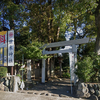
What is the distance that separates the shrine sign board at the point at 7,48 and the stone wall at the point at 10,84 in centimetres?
98

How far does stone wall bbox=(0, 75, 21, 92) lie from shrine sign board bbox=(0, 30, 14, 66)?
98 cm

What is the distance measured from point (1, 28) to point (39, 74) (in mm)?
6525

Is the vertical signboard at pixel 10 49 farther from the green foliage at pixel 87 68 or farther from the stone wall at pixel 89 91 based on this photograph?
the stone wall at pixel 89 91

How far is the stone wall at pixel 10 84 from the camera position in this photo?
6.73 metres

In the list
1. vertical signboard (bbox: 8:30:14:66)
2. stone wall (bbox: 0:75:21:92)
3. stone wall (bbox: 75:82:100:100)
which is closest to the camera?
stone wall (bbox: 75:82:100:100)

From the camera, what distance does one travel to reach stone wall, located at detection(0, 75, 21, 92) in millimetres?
6734

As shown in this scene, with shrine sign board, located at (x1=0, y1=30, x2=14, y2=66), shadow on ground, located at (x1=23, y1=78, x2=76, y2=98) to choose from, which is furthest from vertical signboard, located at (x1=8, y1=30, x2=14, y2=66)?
shadow on ground, located at (x1=23, y1=78, x2=76, y2=98)

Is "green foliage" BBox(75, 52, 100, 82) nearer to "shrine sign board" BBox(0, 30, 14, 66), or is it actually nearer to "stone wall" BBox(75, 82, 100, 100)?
"stone wall" BBox(75, 82, 100, 100)

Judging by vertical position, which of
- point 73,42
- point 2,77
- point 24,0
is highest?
point 24,0

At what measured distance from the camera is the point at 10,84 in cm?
679

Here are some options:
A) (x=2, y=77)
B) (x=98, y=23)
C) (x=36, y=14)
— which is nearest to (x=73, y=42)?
(x=98, y=23)

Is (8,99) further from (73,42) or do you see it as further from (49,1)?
(49,1)

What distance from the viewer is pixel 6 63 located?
7.06 m

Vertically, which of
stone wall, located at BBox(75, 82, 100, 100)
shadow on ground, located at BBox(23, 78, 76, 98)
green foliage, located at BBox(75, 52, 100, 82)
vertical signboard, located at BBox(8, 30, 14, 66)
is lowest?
shadow on ground, located at BBox(23, 78, 76, 98)
